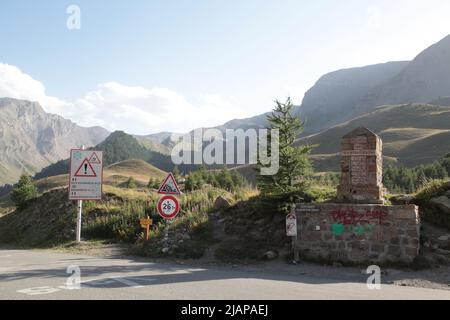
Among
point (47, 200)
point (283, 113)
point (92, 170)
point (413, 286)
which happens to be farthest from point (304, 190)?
point (47, 200)

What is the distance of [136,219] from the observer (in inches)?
794

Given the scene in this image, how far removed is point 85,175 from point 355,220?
1212cm

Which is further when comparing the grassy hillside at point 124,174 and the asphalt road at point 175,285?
the grassy hillside at point 124,174

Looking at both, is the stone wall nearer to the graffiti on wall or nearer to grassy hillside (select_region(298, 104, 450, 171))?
the graffiti on wall

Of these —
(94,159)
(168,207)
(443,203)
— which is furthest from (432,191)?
(94,159)

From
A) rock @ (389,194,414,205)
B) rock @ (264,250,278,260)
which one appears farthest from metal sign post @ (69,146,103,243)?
rock @ (389,194,414,205)

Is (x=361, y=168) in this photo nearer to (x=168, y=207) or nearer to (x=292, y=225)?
(x=292, y=225)

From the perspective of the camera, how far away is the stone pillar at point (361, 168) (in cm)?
1323

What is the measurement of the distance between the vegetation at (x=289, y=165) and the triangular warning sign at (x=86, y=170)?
7.74 metres

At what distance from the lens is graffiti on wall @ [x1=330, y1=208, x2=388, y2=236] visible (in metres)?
12.2

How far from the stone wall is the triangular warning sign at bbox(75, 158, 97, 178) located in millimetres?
10177

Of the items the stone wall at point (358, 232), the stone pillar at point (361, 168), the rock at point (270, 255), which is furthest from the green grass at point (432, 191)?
the rock at point (270, 255)

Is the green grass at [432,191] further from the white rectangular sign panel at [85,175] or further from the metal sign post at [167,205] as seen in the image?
the white rectangular sign panel at [85,175]

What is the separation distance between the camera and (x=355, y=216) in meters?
12.5
